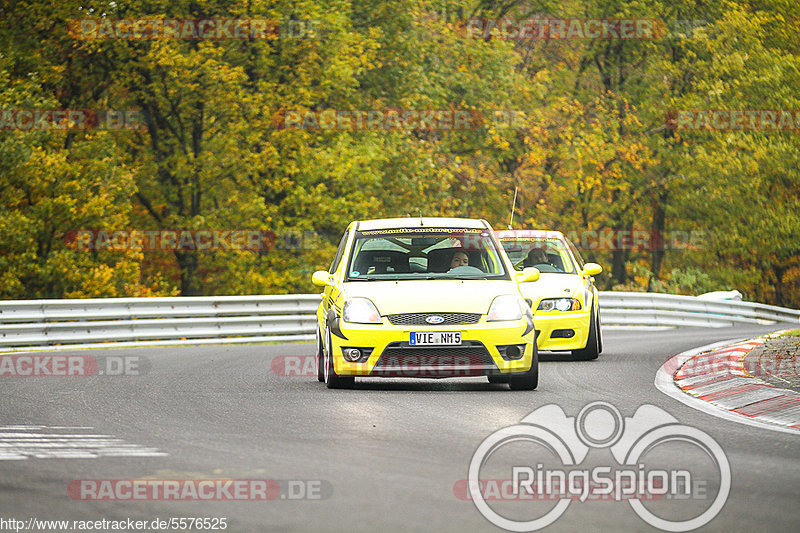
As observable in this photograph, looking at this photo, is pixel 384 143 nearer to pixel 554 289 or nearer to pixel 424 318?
pixel 554 289

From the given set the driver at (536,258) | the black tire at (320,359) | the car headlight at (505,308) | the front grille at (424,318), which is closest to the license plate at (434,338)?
the front grille at (424,318)

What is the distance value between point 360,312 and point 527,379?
1.74 metres

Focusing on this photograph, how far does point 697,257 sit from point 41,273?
32.7 m

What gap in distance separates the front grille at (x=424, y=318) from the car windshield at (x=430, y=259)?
2.96ft

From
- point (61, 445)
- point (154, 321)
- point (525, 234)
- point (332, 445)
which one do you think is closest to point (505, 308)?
point (332, 445)

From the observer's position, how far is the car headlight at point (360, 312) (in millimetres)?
12422

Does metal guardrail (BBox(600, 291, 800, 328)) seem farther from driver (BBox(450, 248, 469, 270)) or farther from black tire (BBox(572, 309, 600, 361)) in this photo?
driver (BBox(450, 248, 469, 270))

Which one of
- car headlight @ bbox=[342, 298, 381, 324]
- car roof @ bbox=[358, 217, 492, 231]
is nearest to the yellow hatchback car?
car headlight @ bbox=[342, 298, 381, 324]

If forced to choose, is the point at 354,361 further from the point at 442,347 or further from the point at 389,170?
the point at 389,170

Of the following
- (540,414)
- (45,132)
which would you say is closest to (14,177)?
(45,132)

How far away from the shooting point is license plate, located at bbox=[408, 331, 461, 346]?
12.2 metres

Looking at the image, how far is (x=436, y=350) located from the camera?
1225 cm

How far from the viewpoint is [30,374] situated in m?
15.4

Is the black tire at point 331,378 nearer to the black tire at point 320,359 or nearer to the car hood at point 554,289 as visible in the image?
the black tire at point 320,359
